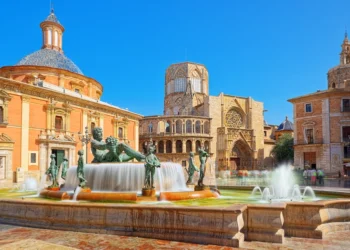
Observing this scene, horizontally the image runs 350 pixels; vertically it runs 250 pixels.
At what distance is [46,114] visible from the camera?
26109 mm

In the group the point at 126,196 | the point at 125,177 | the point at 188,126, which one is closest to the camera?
the point at 126,196

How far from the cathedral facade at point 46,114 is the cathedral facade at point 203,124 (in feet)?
38.5

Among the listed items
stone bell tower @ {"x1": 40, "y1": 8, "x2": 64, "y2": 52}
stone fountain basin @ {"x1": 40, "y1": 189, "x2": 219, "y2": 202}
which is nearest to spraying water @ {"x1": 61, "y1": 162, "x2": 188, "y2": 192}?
stone fountain basin @ {"x1": 40, "y1": 189, "x2": 219, "y2": 202}

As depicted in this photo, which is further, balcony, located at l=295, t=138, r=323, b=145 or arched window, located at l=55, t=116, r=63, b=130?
balcony, located at l=295, t=138, r=323, b=145

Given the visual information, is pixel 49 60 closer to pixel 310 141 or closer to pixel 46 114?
pixel 46 114

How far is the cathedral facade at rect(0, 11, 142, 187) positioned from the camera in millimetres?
23062

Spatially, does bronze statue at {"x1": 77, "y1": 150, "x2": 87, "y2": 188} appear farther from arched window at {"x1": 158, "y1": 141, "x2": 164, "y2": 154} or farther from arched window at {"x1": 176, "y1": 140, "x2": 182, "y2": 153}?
arched window at {"x1": 176, "y1": 140, "x2": 182, "y2": 153}

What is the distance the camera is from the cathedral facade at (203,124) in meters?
47.5

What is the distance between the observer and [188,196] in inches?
344

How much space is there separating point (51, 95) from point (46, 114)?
5.51 feet

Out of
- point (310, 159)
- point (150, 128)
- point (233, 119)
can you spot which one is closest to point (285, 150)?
point (233, 119)

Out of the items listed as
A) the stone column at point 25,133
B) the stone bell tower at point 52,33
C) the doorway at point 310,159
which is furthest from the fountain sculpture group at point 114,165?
the stone bell tower at point 52,33

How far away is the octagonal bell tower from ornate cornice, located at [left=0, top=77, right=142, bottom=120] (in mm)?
24532

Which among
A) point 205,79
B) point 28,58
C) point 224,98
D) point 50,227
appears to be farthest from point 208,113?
point 50,227
